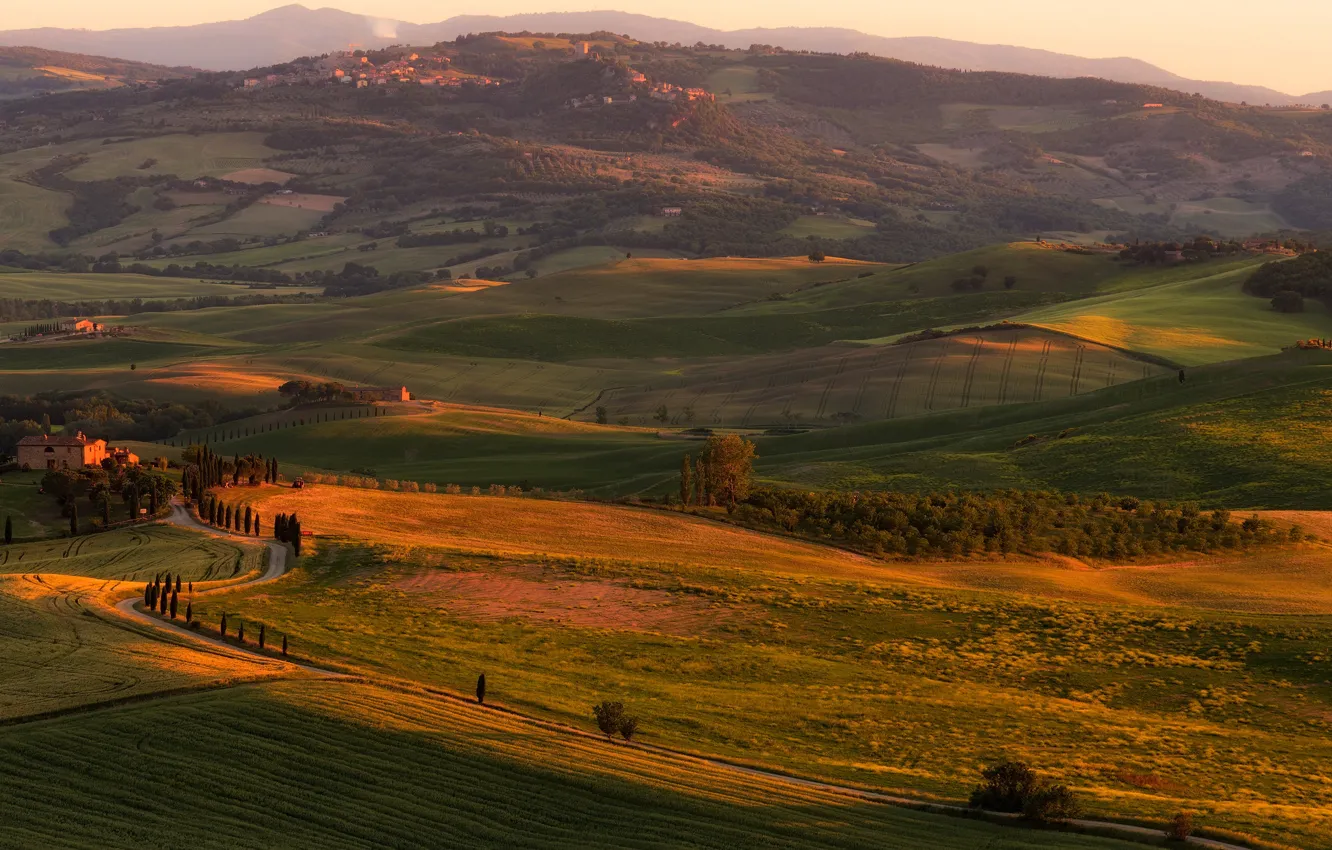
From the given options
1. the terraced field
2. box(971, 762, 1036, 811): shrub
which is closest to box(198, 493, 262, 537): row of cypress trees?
box(971, 762, 1036, 811): shrub

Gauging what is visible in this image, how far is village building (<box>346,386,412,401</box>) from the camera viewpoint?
167375mm

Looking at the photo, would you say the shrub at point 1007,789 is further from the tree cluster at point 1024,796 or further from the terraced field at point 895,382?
the terraced field at point 895,382

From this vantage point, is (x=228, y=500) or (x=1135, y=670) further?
(x=228, y=500)

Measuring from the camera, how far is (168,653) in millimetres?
54375

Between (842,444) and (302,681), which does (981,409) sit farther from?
(302,681)

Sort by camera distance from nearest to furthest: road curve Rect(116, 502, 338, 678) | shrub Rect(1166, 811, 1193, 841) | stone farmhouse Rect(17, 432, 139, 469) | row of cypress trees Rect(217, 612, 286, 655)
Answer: shrub Rect(1166, 811, 1193, 841), road curve Rect(116, 502, 338, 678), row of cypress trees Rect(217, 612, 286, 655), stone farmhouse Rect(17, 432, 139, 469)

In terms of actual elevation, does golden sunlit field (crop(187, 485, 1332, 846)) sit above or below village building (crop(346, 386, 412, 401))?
above

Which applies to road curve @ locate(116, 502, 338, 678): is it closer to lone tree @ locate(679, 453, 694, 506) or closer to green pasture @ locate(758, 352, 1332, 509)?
lone tree @ locate(679, 453, 694, 506)

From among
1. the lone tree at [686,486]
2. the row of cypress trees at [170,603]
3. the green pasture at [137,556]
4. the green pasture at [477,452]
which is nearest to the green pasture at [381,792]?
the row of cypress trees at [170,603]

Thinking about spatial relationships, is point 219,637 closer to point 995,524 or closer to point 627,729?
point 627,729

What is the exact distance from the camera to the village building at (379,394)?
167375mm

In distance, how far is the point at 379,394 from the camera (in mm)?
→ 171250

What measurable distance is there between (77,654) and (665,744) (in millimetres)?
20713

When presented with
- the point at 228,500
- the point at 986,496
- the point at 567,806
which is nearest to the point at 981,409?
the point at 986,496
